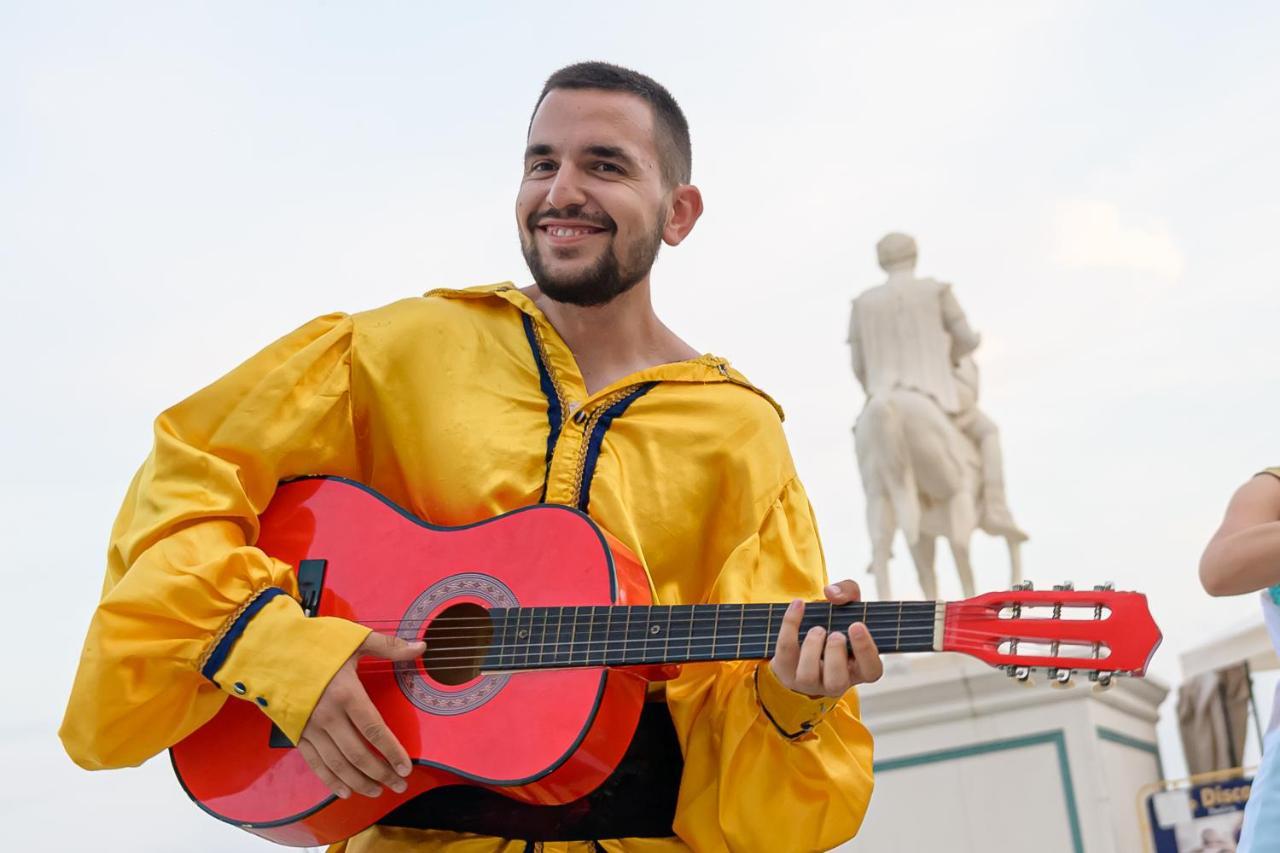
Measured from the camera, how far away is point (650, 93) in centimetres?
204

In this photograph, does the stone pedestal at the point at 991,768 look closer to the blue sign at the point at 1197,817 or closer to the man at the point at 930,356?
the blue sign at the point at 1197,817

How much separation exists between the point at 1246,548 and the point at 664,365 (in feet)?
2.64

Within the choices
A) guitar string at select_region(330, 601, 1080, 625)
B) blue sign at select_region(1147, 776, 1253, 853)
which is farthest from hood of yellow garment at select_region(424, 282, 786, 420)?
blue sign at select_region(1147, 776, 1253, 853)

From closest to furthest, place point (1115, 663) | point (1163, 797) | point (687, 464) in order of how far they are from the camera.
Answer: point (1115, 663) < point (687, 464) < point (1163, 797)

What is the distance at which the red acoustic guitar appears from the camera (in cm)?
154

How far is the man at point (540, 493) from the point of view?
1.60 metres

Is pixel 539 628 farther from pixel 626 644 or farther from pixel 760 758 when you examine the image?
pixel 760 758

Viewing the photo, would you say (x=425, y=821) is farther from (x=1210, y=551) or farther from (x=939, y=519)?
(x=939, y=519)

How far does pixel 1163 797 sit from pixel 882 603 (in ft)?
14.9

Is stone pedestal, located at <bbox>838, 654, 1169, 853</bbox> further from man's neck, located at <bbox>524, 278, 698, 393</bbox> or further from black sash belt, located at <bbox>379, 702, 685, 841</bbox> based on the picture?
black sash belt, located at <bbox>379, 702, 685, 841</bbox>

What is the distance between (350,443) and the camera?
1.88 meters

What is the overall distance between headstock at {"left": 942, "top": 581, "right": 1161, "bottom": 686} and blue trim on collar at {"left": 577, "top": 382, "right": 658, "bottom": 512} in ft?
1.49

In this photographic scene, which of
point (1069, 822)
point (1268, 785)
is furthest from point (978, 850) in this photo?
point (1268, 785)

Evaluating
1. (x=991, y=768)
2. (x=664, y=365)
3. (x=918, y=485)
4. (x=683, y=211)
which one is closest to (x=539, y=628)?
(x=664, y=365)
